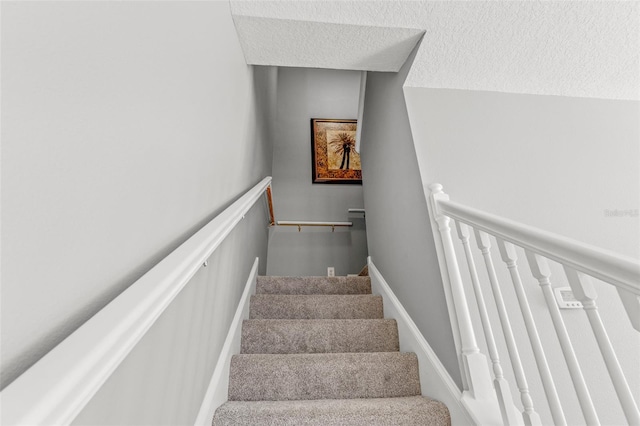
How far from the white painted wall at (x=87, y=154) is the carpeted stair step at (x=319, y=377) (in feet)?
2.60

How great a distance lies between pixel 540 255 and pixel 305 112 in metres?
3.49

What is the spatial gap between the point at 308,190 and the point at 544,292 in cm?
296

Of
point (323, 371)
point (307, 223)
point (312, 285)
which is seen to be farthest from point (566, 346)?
point (307, 223)

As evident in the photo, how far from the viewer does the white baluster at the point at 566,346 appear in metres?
0.63

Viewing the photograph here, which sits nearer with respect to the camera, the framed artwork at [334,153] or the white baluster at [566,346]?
the white baluster at [566,346]

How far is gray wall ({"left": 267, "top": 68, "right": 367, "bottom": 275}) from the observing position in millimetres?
3283

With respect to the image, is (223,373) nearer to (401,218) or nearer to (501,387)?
(501,387)

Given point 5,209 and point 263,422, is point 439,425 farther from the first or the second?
point 5,209

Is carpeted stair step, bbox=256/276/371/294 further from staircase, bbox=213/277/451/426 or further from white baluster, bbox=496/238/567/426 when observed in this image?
white baluster, bbox=496/238/567/426

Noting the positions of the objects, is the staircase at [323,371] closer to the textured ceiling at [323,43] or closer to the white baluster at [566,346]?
the white baluster at [566,346]

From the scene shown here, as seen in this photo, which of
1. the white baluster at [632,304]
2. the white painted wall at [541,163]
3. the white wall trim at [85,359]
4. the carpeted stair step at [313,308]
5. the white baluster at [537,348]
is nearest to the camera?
the white wall trim at [85,359]

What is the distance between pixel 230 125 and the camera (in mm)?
1336

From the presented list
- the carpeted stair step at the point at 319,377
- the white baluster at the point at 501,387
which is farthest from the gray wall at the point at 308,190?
the white baluster at the point at 501,387

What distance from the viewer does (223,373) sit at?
1217 millimetres
